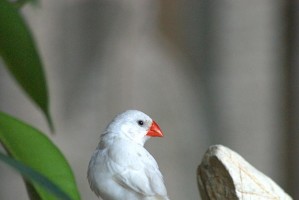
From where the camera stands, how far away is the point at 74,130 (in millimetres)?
1851

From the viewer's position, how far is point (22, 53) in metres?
0.73

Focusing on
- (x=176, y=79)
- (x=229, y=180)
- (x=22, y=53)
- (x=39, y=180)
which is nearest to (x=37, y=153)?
(x=22, y=53)

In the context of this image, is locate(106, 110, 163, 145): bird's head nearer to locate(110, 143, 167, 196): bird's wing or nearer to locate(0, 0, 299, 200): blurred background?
locate(110, 143, 167, 196): bird's wing

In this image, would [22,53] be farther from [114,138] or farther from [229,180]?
[229,180]

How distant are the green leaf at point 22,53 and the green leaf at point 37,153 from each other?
3cm

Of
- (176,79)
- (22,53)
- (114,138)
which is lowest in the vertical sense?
(176,79)

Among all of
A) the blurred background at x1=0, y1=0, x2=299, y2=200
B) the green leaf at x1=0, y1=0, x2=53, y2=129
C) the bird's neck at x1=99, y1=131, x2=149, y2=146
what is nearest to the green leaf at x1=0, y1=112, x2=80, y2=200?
the green leaf at x1=0, y1=0, x2=53, y2=129

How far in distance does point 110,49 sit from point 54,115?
239 mm

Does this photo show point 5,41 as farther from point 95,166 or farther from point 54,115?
point 54,115

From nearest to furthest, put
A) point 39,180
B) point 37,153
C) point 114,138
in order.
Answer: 1. point 39,180
2. point 37,153
3. point 114,138

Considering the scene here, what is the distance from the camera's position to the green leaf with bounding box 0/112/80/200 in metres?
0.72

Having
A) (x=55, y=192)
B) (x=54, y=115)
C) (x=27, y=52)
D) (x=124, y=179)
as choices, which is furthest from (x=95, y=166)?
(x=54, y=115)

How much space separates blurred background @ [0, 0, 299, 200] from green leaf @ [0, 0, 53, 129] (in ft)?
3.40

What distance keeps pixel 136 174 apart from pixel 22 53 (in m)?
0.21
